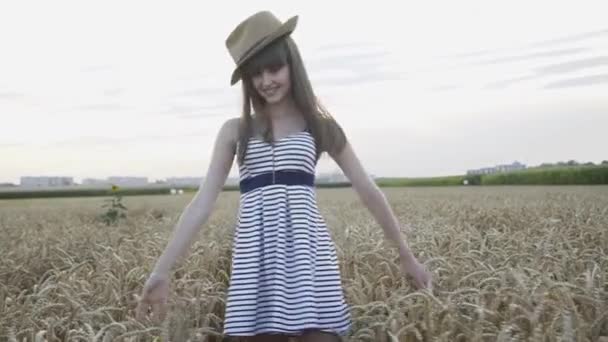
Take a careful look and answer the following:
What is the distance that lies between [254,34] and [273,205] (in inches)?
25.8

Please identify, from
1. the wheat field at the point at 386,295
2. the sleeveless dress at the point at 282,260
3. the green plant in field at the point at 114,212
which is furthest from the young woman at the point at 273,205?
the green plant in field at the point at 114,212

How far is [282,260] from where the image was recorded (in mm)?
2551

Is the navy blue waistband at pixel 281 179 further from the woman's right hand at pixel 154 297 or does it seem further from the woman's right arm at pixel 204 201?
the woman's right hand at pixel 154 297

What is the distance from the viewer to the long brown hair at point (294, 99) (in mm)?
2646

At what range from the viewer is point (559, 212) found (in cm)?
710

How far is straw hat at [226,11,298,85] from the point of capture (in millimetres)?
2633

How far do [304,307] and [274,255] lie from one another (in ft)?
0.72

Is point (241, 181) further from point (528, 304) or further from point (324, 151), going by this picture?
point (528, 304)

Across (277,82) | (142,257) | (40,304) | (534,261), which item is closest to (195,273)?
(142,257)

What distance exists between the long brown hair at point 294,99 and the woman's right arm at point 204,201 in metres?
0.06

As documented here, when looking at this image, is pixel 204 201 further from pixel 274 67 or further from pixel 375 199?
pixel 375 199

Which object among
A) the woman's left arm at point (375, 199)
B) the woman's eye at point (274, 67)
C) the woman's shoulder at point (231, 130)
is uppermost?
the woman's eye at point (274, 67)

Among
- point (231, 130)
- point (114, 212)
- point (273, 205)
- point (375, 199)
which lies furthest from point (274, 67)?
point (114, 212)

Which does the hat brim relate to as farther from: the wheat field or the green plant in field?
the green plant in field
